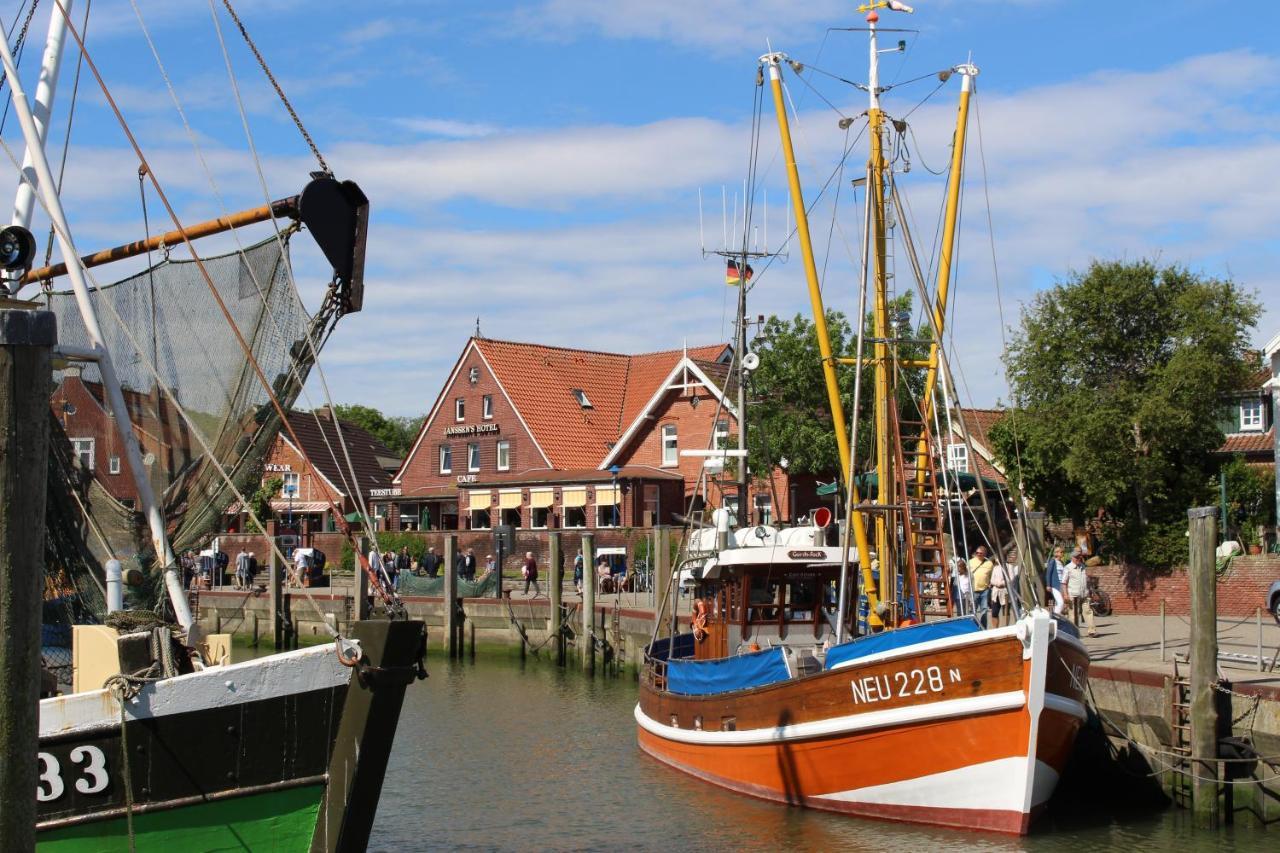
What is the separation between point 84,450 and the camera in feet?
43.2

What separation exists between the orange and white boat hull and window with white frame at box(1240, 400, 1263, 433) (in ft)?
107

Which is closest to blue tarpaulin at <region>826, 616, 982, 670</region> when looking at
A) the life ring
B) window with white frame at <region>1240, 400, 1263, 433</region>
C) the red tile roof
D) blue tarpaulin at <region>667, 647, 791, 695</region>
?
blue tarpaulin at <region>667, 647, 791, 695</region>

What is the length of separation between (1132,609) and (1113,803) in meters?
12.9

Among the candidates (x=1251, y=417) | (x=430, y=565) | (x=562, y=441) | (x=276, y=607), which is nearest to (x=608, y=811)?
(x=276, y=607)

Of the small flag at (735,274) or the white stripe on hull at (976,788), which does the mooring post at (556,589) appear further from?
the white stripe on hull at (976,788)

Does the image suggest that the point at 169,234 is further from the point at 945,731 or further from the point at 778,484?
the point at 778,484

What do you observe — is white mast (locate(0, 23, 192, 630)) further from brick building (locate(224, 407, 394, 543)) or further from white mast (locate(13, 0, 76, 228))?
brick building (locate(224, 407, 394, 543))

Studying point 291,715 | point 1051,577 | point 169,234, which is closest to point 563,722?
point 1051,577

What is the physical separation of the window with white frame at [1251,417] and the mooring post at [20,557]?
44328 mm

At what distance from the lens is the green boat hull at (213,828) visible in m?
10.3

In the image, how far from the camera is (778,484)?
1906 inches

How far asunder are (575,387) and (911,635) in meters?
44.0

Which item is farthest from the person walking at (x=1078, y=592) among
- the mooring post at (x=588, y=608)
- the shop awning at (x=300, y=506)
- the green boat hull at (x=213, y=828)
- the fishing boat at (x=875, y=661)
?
the shop awning at (x=300, y=506)

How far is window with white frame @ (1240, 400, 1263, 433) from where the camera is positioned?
4584 cm
